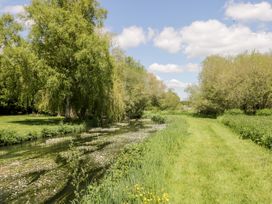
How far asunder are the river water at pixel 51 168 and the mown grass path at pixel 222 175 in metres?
3.90

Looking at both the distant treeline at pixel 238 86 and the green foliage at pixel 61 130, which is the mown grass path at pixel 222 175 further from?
the distant treeline at pixel 238 86

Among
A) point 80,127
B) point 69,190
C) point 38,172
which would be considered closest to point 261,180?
point 69,190

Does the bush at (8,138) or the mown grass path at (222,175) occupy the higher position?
the bush at (8,138)

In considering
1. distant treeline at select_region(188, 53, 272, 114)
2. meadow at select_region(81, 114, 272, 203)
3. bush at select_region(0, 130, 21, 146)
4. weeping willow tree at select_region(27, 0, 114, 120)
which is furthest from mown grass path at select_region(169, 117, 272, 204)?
distant treeline at select_region(188, 53, 272, 114)

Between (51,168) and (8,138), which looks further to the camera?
(8,138)

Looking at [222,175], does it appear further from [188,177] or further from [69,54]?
[69,54]

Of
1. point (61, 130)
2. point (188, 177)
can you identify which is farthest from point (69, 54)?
point (188, 177)

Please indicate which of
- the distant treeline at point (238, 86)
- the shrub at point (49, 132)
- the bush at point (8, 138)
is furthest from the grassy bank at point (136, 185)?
the distant treeline at point (238, 86)

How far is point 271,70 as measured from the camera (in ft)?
164

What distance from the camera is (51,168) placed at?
606 inches

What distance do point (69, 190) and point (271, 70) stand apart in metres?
47.7

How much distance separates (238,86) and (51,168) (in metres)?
40.8

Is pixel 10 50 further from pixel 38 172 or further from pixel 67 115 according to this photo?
pixel 38 172

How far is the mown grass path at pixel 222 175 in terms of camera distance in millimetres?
9742
